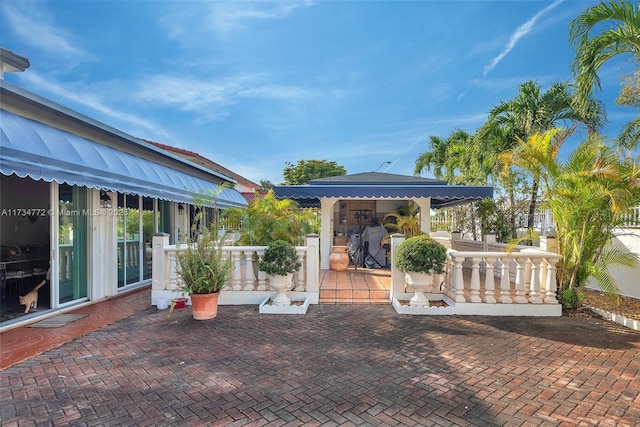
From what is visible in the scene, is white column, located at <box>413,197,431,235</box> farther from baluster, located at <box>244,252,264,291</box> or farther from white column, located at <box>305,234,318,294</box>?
baluster, located at <box>244,252,264,291</box>

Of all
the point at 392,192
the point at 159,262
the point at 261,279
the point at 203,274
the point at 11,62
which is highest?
the point at 11,62

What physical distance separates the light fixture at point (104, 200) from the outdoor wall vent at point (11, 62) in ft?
12.9

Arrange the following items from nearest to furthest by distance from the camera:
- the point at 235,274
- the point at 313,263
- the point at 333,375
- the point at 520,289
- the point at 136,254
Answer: the point at 333,375, the point at 520,289, the point at 313,263, the point at 235,274, the point at 136,254

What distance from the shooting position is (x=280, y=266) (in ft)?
23.3

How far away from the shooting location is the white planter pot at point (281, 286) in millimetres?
7195

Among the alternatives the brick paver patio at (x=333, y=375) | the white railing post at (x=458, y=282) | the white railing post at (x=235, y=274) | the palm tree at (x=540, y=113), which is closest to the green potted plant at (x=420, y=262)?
the white railing post at (x=458, y=282)

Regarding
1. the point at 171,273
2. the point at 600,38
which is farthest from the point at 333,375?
the point at 600,38

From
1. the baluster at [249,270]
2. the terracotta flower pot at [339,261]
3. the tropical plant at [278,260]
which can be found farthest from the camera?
the terracotta flower pot at [339,261]

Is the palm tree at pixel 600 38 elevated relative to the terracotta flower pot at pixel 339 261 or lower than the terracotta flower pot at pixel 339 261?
elevated

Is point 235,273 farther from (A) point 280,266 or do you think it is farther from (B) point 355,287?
(B) point 355,287

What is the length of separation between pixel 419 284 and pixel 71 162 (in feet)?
24.3

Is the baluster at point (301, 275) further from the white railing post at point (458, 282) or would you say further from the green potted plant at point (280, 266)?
the white railing post at point (458, 282)

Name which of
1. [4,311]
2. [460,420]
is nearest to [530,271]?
[460,420]

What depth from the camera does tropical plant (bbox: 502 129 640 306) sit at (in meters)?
6.32
